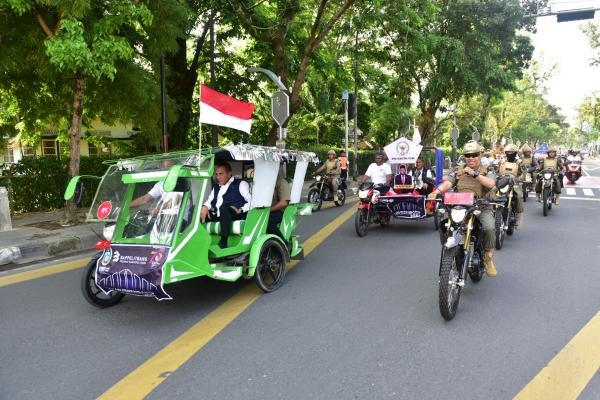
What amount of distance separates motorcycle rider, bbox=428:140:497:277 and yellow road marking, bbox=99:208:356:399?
7.89 feet

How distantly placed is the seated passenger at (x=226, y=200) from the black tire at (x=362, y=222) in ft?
11.4

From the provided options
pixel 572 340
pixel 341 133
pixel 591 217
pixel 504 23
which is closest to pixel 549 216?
pixel 591 217

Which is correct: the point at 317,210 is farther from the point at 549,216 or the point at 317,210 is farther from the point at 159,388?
the point at 159,388

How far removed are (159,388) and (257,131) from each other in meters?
19.1

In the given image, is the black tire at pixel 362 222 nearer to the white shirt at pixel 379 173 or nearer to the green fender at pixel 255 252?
the white shirt at pixel 379 173

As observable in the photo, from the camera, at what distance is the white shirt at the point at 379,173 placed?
1025 cm

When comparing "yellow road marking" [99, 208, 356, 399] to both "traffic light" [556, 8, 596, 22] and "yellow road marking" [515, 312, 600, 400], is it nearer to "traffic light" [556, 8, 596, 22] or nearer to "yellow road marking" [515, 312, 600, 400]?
"yellow road marking" [515, 312, 600, 400]

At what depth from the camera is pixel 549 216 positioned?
11.6m

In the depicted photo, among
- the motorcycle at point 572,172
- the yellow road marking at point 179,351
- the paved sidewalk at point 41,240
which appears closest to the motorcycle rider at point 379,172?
the yellow road marking at point 179,351

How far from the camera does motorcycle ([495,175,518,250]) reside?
25.4 ft

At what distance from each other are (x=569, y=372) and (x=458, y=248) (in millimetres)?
1627

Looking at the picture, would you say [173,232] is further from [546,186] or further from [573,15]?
[573,15]

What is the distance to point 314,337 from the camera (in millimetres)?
4359

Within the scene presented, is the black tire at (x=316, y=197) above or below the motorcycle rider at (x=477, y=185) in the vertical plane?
below
